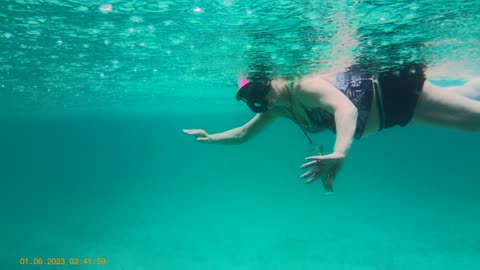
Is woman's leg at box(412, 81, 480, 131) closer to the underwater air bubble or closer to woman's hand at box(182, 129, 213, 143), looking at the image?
woman's hand at box(182, 129, 213, 143)

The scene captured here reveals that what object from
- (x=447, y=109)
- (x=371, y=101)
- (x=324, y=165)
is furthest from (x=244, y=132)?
(x=447, y=109)

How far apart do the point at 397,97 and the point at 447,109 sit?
0.65 m

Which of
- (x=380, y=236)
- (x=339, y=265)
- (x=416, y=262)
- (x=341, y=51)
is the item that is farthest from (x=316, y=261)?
(x=341, y=51)

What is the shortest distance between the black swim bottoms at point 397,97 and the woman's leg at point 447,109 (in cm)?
11

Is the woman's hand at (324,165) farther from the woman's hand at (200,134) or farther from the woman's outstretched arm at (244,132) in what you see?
the woman's hand at (200,134)

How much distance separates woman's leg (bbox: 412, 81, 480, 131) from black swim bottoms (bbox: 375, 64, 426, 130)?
109 mm

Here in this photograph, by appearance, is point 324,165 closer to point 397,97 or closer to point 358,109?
point 358,109

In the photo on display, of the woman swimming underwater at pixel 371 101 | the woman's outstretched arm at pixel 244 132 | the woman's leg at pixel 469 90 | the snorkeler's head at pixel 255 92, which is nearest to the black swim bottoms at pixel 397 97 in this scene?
the woman swimming underwater at pixel 371 101

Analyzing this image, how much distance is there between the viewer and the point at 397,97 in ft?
15.7

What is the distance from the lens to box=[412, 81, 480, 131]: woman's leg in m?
4.48

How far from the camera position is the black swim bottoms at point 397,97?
4.70 meters

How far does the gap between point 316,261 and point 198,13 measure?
55.1 ft

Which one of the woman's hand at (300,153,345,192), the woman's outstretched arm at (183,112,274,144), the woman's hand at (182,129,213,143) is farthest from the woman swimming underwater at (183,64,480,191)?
the woman's hand at (182,129,213,143)

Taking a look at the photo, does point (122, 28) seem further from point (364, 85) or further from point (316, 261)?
point (316, 261)
